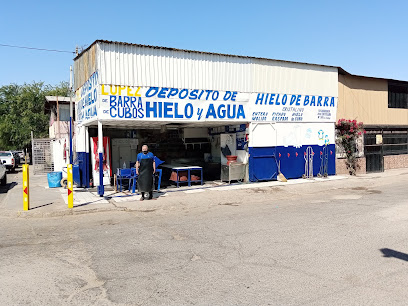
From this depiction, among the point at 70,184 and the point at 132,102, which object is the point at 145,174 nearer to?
the point at 70,184

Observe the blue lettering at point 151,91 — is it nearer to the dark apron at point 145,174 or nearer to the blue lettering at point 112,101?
the blue lettering at point 112,101

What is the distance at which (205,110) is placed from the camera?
13867mm

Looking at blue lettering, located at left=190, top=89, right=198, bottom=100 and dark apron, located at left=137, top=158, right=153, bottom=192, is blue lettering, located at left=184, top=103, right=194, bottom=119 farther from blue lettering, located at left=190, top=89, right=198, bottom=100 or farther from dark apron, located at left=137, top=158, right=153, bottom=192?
dark apron, located at left=137, top=158, right=153, bottom=192

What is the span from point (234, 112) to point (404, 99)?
41.9 feet

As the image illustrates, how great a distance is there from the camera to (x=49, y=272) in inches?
193

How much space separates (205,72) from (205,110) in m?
1.52

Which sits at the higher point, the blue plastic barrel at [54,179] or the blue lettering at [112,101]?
the blue lettering at [112,101]

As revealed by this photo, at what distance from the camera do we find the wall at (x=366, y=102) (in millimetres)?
17859

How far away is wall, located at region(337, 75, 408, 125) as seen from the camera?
17859 millimetres

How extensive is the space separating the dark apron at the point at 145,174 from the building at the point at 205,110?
4.23 feet

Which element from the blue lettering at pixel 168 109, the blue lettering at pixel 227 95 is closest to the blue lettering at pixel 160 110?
the blue lettering at pixel 168 109

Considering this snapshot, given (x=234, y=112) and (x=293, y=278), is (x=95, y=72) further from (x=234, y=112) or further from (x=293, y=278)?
(x=293, y=278)

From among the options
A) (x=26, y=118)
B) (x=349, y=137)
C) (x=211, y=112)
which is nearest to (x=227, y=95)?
(x=211, y=112)

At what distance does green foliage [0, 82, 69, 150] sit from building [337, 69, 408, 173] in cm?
3497
